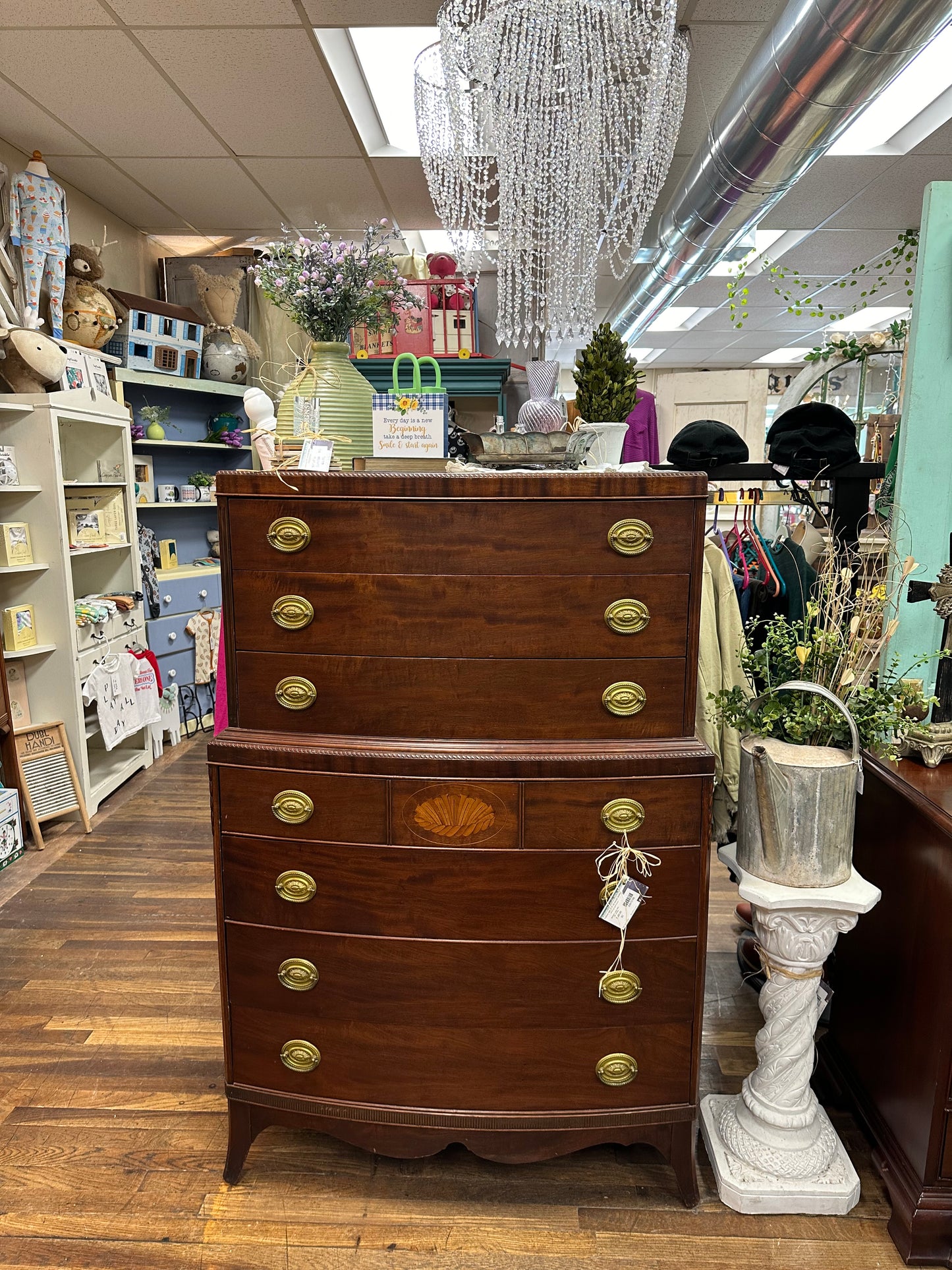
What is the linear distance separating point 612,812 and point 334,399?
96cm

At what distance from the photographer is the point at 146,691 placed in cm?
395

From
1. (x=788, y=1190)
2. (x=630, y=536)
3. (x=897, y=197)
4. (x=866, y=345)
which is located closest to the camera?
(x=630, y=536)

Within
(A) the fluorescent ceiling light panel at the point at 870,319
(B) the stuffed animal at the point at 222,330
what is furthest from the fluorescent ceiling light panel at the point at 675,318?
(B) the stuffed animal at the point at 222,330

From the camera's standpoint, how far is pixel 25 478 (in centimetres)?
327

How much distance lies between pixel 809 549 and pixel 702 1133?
6.51ft

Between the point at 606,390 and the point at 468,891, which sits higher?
the point at 606,390

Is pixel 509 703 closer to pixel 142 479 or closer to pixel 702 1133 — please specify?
pixel 702 1133

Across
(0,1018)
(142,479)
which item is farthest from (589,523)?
(142,479)

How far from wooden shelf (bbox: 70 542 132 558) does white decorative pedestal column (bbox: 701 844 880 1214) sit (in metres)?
3.09

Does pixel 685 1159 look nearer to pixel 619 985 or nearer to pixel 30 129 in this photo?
pixel 619 985

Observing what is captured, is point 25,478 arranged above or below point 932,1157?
above

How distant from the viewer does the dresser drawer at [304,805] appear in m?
1.45

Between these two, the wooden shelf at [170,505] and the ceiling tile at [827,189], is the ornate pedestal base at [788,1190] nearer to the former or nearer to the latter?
the wooden shelf at [170,505]

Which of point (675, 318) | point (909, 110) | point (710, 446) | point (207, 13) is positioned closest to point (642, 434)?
point (710, 446)
